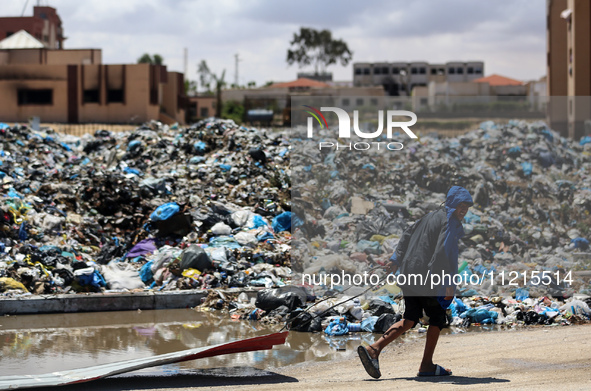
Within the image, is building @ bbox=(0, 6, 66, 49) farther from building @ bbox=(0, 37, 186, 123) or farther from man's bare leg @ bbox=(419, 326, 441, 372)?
man's bare leg @ bbox=(419, 326, 441, 372)

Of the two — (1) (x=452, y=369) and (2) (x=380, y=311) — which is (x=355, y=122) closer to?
(2) (x=380, y=311)

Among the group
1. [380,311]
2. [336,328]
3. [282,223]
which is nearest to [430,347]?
[336,328]

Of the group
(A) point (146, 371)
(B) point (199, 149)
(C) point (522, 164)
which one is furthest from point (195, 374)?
(B) point (199, 149)

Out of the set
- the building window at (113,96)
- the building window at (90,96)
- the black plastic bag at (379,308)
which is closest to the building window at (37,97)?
the building window at (90,96)

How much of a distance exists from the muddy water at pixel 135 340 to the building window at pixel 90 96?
31.7m

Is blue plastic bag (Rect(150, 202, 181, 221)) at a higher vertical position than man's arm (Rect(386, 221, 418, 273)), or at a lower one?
higher

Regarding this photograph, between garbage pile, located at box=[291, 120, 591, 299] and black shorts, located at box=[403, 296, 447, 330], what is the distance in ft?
11.3

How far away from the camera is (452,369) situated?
569cm

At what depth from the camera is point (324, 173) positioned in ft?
33.1

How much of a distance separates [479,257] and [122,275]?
4.80 meters

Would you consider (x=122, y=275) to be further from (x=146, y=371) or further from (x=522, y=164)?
(x=522, y=164)

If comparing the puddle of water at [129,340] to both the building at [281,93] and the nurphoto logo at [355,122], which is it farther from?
the building at [281,93]

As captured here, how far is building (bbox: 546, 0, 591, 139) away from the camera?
501 inches

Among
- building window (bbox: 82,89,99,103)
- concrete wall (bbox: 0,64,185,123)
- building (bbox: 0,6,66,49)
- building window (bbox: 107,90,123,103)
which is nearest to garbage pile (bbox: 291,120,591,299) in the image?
concrete wall (bbox: 0,64,185,123)
